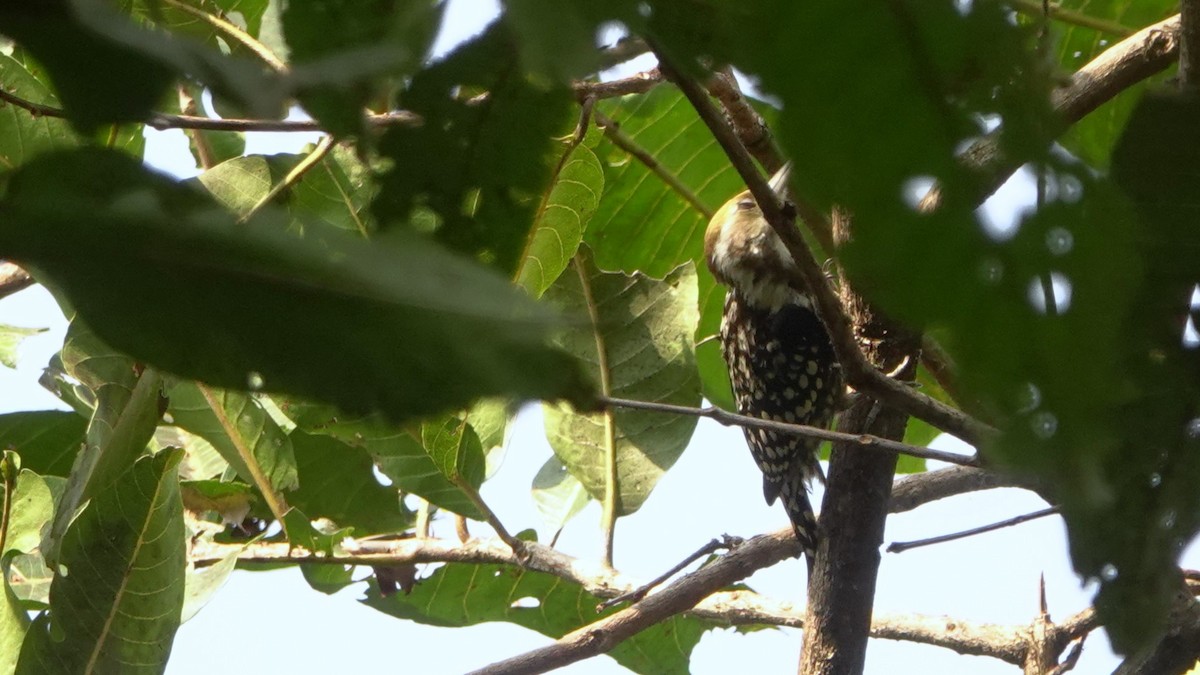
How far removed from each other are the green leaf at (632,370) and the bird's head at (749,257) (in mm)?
1038

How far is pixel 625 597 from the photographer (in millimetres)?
2025

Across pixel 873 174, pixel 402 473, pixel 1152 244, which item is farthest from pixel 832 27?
pixel 402 473

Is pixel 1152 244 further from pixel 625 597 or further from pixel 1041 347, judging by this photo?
pixel 625 597

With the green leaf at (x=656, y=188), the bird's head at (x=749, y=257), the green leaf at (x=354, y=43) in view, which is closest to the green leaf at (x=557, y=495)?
the green leaf at (x=656, y=188)

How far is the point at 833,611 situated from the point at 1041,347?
5.38 ft

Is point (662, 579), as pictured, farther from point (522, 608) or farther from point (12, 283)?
point (12, 283)

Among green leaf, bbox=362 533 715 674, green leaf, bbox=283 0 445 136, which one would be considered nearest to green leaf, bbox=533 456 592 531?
green leaf, bbox=362 533 715 674

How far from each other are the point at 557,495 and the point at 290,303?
2602mm

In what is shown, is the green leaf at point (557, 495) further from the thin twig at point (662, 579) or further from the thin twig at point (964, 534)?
the thin twig at point (964, 534)

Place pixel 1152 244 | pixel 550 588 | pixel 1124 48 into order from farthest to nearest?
pixel 550 588 → pixel 1124 48 → pixel 1152 244

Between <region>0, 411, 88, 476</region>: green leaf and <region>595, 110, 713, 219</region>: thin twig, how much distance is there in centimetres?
134

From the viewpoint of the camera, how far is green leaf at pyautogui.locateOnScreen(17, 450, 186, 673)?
1.68m

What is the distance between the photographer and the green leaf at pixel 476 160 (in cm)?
74

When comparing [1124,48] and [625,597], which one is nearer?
[1124,48]
